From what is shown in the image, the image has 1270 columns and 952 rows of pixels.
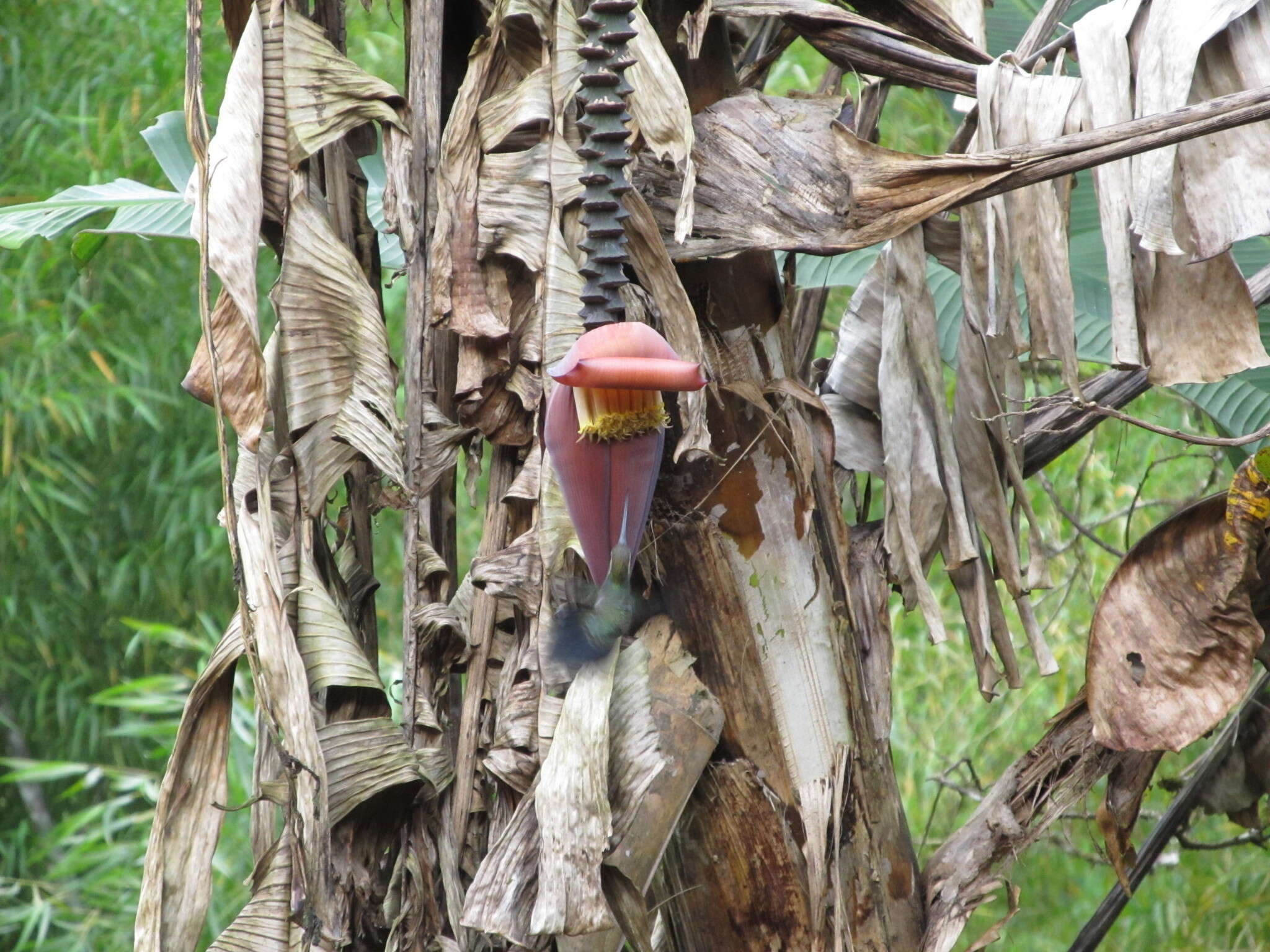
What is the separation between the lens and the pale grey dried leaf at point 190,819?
63 cm

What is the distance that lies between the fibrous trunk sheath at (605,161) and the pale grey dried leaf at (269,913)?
1.12 feet

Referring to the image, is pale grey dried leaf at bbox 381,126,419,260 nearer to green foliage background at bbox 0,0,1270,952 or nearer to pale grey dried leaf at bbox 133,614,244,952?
pale grey dried leaf at bbox 133,614,244,952

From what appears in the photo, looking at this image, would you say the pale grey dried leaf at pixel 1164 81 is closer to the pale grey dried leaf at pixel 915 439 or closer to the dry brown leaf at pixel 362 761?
the pale grey dried leaf at pixel 915 439

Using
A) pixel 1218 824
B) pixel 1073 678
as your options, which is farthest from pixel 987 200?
pixel 1218 824

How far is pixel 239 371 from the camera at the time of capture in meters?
0.62

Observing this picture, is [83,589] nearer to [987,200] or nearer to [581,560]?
[581,560]

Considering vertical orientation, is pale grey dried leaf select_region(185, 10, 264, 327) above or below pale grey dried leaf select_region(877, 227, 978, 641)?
above

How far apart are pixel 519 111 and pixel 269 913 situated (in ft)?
1.56

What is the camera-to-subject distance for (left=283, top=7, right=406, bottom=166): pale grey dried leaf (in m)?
0.69

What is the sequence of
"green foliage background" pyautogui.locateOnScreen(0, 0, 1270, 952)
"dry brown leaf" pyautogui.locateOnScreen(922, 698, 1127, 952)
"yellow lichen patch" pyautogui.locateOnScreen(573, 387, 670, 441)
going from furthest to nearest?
"green foliage background" pyautogui.locateOnScreen(0, 0, 1270, 952)
"dry brown leaf" pyautogui.locateOnScreen(922, 698, 1127, 952)
"yellow lichen patch" pyautogui.locateOnScreen(573, 387, 670, 441)

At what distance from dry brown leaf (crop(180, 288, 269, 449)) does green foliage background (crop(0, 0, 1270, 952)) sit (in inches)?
48.8

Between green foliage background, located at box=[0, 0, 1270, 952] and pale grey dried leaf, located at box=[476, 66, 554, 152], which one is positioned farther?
green foliage background, located at box=[0, 0, 1270, 952]

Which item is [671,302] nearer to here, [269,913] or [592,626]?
[592,626]

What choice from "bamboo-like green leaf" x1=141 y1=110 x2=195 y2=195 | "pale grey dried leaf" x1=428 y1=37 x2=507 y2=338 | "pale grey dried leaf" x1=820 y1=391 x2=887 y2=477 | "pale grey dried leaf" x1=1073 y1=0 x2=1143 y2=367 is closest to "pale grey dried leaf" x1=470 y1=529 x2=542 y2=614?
"pale grey dried leaf" x1=428 y1=37 x2=507 y2=338
